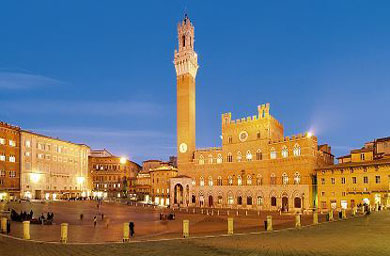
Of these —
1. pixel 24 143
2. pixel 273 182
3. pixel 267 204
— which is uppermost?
pixel 24 143

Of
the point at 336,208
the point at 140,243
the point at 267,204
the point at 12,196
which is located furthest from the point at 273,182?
the point at 12,196

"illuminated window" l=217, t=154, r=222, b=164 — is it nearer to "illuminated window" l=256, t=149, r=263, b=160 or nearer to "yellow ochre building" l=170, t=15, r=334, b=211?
"yellow ochre building" l=170, t=15, r=334, b=211

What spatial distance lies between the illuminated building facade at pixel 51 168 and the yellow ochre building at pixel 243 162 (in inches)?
1260

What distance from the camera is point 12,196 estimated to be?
237 ft

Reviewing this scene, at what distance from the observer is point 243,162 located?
71438 mm

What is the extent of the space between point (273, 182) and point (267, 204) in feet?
14.9

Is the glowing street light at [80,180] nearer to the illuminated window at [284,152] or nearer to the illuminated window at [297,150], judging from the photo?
the illuminated window at [284,152]

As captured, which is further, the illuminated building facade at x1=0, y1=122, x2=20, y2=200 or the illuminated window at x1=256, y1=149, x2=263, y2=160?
the illuminated building facade at x1=0, y1=122, x2=20, y2=200

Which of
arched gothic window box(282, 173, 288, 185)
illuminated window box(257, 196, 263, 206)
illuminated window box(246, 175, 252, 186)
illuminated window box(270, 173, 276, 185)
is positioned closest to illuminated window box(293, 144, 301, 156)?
arched gothic window box(282, 173, 288, 185)

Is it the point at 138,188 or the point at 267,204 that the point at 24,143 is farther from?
the point at 267,204

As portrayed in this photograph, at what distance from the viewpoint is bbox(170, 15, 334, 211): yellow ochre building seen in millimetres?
62969

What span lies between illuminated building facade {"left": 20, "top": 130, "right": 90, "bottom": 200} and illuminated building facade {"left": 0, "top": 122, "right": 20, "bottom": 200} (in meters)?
1.39

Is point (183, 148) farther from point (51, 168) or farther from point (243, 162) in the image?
point (51, 168)

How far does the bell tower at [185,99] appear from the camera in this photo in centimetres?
8132
